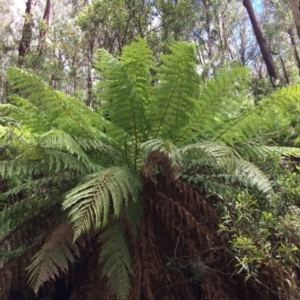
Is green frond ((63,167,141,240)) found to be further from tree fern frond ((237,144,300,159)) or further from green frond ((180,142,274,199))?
tree fern frond ((237,144,300,159))

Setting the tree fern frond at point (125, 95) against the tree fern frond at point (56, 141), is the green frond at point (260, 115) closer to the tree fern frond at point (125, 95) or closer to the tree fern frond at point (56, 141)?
the tree fern frond at point (125, 95)

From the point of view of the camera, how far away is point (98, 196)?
1585 mm

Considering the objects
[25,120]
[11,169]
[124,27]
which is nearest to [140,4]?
[124,27]

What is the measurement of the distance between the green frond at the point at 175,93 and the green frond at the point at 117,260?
73cm

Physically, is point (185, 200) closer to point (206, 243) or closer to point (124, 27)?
point (206, 243)

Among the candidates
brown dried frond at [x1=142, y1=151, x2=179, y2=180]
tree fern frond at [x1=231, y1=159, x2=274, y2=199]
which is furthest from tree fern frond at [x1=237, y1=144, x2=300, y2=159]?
brown dried frond at [x1=142, y1=151, x2=179, y2=180]

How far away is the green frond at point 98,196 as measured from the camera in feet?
4.98

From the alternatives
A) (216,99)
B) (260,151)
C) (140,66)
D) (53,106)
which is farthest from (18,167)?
(260,151)

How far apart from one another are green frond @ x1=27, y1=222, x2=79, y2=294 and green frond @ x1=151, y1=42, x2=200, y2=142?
862mm

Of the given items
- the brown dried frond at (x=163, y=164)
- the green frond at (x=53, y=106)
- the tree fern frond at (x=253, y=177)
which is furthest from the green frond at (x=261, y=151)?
the green frond at (x=53, y=106)

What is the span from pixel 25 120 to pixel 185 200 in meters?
1.08

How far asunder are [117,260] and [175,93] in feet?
3.29

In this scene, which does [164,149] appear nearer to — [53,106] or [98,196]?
[98,196]

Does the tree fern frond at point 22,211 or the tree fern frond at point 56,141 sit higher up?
the tree fern frond at point 56,141
